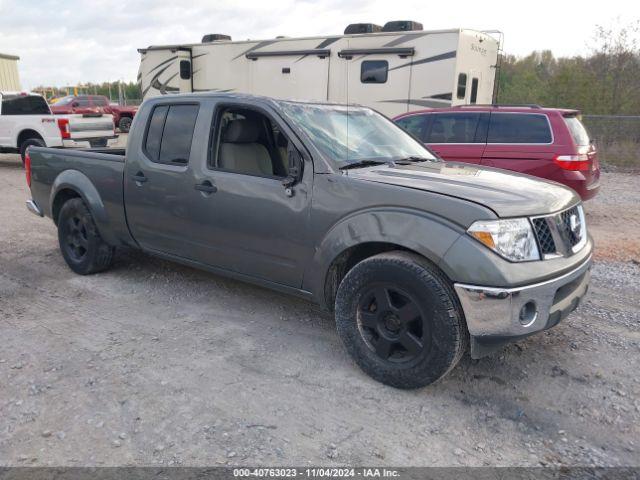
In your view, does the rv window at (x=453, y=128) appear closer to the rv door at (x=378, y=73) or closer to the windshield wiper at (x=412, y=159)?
the rv door at (x=378, y=73)

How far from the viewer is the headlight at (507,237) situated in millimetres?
2840

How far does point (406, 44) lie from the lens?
36.8 feet

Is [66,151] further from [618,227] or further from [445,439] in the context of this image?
[618,227]

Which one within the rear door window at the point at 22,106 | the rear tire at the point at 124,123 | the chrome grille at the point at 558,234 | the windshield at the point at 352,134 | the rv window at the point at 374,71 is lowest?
the rear tire at the point at 124,123

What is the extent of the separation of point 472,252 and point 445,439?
987 mm

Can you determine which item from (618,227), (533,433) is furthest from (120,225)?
(618,227)

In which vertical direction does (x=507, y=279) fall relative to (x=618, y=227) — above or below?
above

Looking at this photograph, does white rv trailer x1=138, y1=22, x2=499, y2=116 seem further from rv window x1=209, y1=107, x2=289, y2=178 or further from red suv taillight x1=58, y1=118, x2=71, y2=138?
rv window x1=209, y1=107, x2=289, y2=178

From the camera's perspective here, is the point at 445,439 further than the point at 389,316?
No

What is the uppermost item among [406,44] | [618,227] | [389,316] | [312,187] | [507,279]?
[406,44]

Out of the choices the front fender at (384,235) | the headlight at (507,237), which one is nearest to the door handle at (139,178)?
the front fender at (384,235)

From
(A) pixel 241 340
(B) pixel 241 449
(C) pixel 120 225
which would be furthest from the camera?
Answer: (C) pixel 120 225

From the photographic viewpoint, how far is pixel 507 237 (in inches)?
113

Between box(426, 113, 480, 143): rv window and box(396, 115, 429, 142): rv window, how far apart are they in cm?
13
